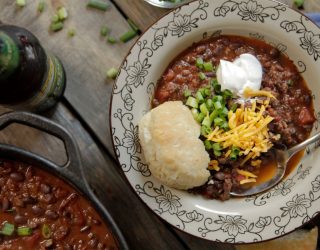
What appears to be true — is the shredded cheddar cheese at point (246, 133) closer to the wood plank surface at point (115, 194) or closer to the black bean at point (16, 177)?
the wood plank surface at point (115, 194)

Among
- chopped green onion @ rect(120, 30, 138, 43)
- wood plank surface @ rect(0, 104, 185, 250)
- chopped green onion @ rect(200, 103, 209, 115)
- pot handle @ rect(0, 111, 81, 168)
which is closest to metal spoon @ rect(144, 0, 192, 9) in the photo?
chopped green onion @ rect(120, 30, 138, 43)

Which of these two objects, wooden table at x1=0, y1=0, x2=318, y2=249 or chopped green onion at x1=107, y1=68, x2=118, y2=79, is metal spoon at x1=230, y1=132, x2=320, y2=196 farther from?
chopped green onion at x1=107, y1=68, x2=118, y2=79

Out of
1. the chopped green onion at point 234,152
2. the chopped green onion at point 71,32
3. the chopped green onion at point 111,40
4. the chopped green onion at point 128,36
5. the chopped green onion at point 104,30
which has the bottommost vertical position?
the chopped green onion at point 234,152

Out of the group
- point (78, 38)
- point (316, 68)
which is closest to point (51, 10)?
point (78, 38)

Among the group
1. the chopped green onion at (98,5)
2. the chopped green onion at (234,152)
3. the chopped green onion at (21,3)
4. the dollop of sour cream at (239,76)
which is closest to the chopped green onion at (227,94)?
the dollop of sour cream at (239,76)

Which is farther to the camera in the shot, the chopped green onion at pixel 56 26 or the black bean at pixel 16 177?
the chopped green onion at pixel 56 26

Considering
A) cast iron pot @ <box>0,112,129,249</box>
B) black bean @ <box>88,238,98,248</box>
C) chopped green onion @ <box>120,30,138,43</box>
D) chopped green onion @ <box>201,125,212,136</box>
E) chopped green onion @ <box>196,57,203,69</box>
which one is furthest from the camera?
chopped green onion @ <box>120,30,138,43</box>
